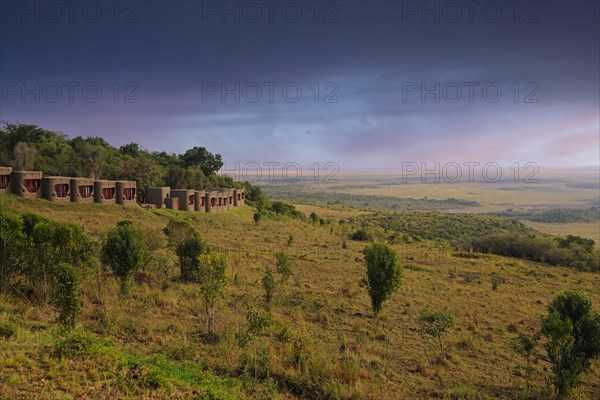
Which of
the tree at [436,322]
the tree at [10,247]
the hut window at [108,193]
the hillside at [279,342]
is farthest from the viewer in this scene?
the hut window at [108,193]

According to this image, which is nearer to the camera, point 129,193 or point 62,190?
point 62,190

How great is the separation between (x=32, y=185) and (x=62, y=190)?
2.41 m

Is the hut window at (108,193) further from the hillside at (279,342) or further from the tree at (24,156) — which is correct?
the tree at (24,156)

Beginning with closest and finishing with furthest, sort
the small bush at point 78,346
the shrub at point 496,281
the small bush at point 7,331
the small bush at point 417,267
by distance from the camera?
the small bush at point 78,346 → the small bush at point 7,331 → the shrub at point 496,281 → the small bush at point 417,267

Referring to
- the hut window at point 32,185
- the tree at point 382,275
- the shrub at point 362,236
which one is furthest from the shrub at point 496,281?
the hut window at point 32,185

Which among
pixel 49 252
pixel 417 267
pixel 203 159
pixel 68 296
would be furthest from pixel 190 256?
pixel 203 159

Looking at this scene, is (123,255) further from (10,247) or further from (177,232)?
(177,232)

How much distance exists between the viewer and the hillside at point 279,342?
25.4 ft

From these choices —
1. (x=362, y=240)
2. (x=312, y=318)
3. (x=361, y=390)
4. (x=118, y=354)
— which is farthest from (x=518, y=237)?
(x=118, y=354)

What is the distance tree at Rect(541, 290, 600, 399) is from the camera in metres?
10.1

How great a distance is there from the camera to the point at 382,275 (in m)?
16.4

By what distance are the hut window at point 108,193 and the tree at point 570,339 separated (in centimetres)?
3855

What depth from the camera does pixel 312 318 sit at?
1582cm

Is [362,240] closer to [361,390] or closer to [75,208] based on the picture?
[75,208]
